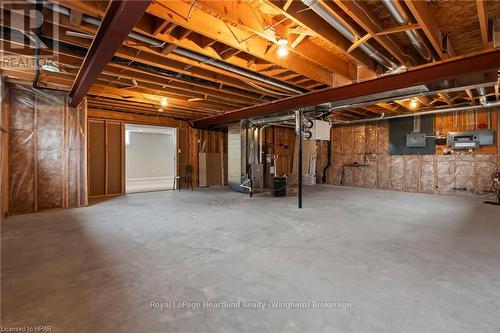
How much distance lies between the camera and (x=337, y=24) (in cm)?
243

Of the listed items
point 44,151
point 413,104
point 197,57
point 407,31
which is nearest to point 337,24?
point 407,31

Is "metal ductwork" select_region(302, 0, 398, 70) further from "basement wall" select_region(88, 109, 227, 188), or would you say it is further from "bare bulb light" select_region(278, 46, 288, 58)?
"basement wall" select_region(88, 109, 227, 188)

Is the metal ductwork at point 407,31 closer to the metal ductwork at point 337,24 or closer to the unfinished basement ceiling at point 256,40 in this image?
the unfinished basement ceiling at point 256,40

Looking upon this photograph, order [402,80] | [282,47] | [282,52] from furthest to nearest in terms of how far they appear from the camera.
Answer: [402,80], [282,52], [282,47]

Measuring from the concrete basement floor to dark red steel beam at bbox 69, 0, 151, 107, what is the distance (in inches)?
81.5

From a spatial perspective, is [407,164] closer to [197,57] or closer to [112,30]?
[197,57]

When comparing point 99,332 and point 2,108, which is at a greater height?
point 2,108

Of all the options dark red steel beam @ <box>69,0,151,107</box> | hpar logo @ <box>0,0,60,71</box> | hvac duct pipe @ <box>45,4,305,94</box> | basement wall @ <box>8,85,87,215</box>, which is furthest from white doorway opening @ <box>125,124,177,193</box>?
dark red steel beam @ <box>69,0,151,107</box>

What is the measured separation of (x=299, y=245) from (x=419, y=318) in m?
1.39

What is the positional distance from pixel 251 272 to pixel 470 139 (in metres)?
7.44

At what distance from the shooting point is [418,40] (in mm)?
2777

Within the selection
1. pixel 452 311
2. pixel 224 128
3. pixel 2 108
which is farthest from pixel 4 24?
pixel 224 128

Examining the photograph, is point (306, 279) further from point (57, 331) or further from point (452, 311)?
point (57, 331)

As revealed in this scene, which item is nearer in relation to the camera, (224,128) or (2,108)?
(2,108)
